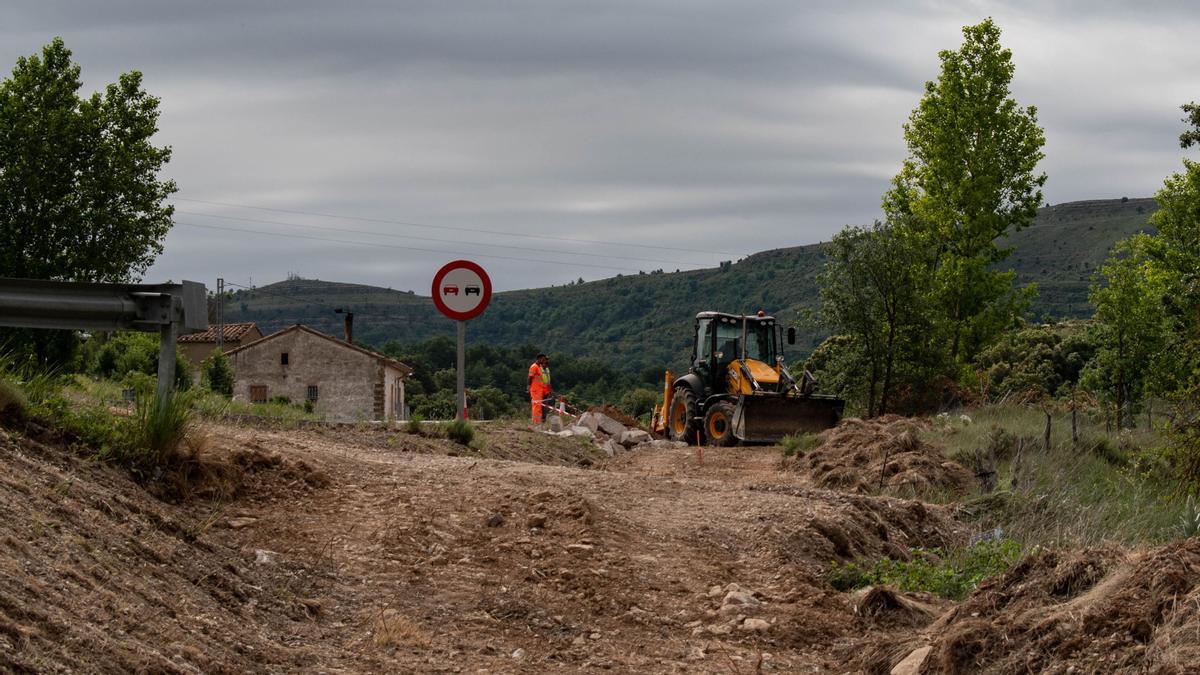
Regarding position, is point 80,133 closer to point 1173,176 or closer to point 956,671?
point 1173,176

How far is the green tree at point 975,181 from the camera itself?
3903 cm

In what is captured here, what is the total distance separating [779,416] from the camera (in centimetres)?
2570

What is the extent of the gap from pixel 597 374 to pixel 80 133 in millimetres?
50724

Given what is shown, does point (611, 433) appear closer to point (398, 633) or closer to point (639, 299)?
point (398, 633)

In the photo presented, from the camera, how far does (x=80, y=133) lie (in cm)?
4388

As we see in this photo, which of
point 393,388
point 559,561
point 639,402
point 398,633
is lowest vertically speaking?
point 639,402

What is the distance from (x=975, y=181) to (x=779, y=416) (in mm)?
16821

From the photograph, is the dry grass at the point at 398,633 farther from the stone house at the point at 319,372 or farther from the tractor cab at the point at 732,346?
the stone house at the point at 319,372

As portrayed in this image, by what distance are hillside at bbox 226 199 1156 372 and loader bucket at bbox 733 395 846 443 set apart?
94.2 m

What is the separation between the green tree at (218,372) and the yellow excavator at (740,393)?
38464 mm

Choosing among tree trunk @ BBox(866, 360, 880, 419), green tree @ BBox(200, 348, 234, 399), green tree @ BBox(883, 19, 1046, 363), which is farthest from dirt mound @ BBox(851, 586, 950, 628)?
green tree @ BBox(200, 348, 234, 399)

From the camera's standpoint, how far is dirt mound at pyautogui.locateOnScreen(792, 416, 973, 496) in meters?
14.0

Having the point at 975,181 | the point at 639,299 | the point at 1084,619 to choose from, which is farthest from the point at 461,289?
the point at 639,299

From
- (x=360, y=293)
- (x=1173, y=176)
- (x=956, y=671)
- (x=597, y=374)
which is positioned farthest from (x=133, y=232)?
(x=360, y=293)
